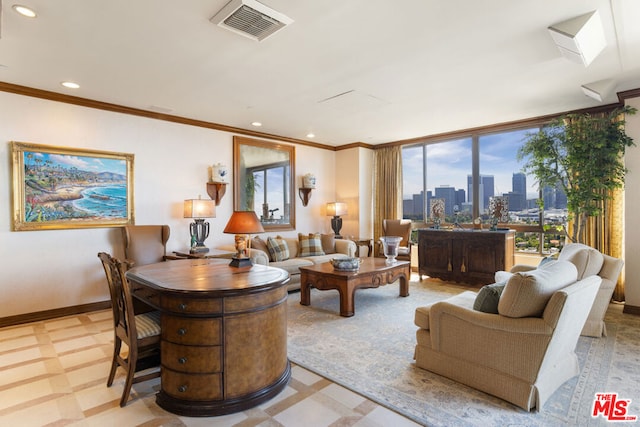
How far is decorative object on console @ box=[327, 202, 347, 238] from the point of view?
6.99 metres

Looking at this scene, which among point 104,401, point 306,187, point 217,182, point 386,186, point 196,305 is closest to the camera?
point 196,305

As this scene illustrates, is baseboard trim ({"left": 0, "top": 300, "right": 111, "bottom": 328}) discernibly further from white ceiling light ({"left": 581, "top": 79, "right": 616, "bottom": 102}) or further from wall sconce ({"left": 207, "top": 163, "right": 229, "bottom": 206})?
white ceiling light ({"left": 581, "top": 79, "right": 616, "bottom": 102})

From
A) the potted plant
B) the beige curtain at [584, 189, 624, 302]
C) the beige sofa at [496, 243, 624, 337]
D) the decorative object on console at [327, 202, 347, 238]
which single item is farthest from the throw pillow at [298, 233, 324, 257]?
the beige curtain at [584, 189, 624, 302]

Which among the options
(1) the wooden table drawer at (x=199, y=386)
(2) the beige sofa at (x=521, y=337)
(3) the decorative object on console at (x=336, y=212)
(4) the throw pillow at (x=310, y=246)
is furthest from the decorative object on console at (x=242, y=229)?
(3) the decorative object on console at (x=336, y=212)

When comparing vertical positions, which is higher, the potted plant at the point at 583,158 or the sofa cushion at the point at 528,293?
the potted plant at the point at 583,158

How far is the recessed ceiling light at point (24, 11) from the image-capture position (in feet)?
7.99

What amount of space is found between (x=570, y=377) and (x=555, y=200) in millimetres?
3666

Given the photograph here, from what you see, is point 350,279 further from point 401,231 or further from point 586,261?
point 401,231

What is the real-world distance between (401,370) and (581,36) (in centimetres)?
290

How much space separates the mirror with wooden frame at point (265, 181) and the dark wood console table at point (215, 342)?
3.78 metres

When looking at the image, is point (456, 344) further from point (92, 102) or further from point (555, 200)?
point (92, 102)

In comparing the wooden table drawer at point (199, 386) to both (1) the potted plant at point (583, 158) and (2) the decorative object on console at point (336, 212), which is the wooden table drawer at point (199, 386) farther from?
(2) the decorative object on console at point (336, 212)

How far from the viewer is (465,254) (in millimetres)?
5598

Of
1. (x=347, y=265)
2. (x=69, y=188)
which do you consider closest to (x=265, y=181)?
(x=347, y=265)
